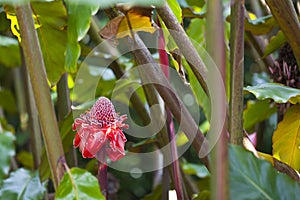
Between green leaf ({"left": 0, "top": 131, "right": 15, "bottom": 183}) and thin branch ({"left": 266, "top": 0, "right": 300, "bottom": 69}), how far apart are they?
0.42 m

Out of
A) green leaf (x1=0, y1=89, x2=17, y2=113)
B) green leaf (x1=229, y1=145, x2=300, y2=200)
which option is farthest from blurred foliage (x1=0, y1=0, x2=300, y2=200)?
green leaf (x1=0, y1=89, x2=17, y2=113)

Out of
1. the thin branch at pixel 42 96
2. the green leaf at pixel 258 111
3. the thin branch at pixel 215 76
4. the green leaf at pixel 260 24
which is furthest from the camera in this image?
the green leaf at pixel 258 111

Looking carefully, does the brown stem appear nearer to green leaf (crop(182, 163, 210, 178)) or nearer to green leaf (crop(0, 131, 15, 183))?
green leaf (crop(0, 131, 15, 183))

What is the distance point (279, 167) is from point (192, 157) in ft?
2.18

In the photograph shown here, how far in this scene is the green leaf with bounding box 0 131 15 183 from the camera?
73 cm

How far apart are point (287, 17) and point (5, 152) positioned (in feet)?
1.43

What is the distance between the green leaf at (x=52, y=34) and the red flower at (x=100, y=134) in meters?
0.19

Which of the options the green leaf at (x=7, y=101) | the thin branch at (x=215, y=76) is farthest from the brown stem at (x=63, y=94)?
the green leaf at (x=7, y=101)

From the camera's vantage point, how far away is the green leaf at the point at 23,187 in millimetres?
698

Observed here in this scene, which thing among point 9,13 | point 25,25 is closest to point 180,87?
point 9,13

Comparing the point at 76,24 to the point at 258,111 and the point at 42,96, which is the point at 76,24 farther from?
the point at 258,111

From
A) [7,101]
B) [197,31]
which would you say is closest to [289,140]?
[197,31]

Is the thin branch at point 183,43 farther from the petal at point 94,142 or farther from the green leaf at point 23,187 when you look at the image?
the green leaf at point 23,187

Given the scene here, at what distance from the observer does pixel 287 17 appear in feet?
1.67
